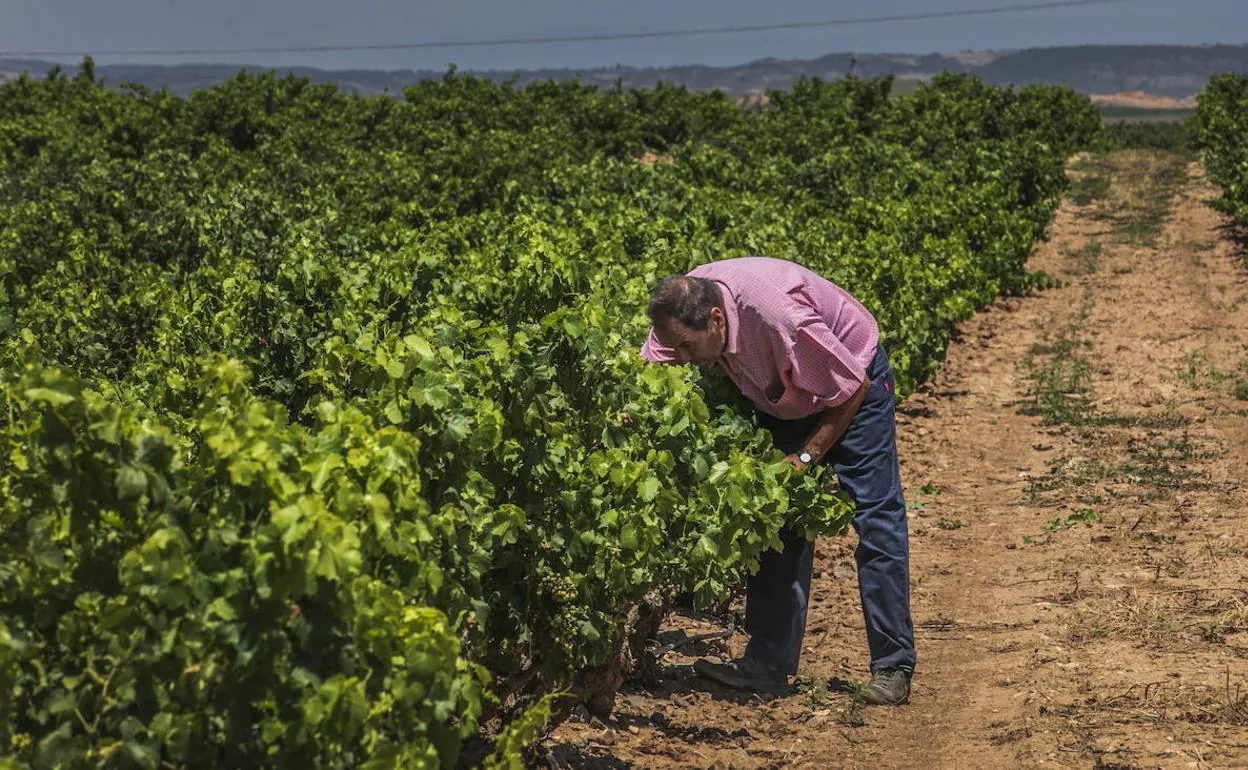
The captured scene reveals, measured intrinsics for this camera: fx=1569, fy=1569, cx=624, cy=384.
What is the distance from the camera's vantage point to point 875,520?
233 inches

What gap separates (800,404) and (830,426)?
5.3 inches

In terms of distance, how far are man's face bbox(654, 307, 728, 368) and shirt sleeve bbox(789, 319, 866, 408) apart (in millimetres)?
257

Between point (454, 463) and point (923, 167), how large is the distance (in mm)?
18669

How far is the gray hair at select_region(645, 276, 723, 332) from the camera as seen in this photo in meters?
5.31

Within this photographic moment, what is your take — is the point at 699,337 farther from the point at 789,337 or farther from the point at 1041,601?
the point at 1041,601

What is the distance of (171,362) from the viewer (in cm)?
756

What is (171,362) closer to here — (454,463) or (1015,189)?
(454,463)

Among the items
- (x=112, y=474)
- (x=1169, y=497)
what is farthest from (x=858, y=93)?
(x=112, y=474)

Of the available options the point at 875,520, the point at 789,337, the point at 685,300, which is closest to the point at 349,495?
the point at 685,300

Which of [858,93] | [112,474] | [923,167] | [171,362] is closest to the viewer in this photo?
[112,474]

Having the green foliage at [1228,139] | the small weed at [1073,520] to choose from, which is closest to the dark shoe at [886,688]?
the small weed at [1073,520]

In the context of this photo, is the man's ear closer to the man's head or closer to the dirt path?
the man's head

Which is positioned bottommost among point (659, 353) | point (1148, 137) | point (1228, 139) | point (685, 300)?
point (659, 353)

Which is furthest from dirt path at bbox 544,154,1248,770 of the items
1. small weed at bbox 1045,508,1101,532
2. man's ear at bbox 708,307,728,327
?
man's ear at bbox 708,307,728,327
